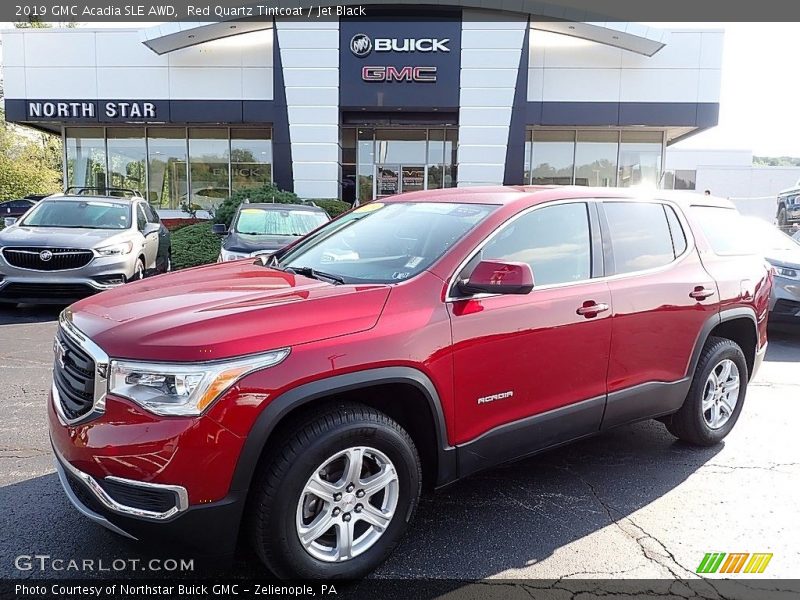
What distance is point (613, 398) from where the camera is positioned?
361 centimetres

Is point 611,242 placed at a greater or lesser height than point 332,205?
lesser

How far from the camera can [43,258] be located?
27.4 ft

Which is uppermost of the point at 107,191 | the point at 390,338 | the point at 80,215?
the point at 107,191

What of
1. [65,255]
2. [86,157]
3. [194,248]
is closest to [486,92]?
[194,248]

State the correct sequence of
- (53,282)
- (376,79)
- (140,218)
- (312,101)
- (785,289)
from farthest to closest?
(312,101), (376,79), (140,218), (53,282), (785,289)

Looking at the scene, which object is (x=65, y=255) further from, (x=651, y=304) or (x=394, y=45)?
(x=394, y=45)

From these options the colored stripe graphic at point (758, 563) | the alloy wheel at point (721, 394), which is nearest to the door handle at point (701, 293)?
the alloy wheel at point (721, 394)

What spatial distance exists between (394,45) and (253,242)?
11.8 m

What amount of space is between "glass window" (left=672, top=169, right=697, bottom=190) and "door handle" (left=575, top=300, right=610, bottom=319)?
42006 millimetres

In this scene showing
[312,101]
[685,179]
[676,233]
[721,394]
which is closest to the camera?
[676,233]

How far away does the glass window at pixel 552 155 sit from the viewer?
2209 cm

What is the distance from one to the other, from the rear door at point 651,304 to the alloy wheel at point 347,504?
5.07 ft

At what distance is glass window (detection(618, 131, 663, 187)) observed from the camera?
2186 cm

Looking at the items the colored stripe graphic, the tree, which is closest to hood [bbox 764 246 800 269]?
the colored stripe graphic
